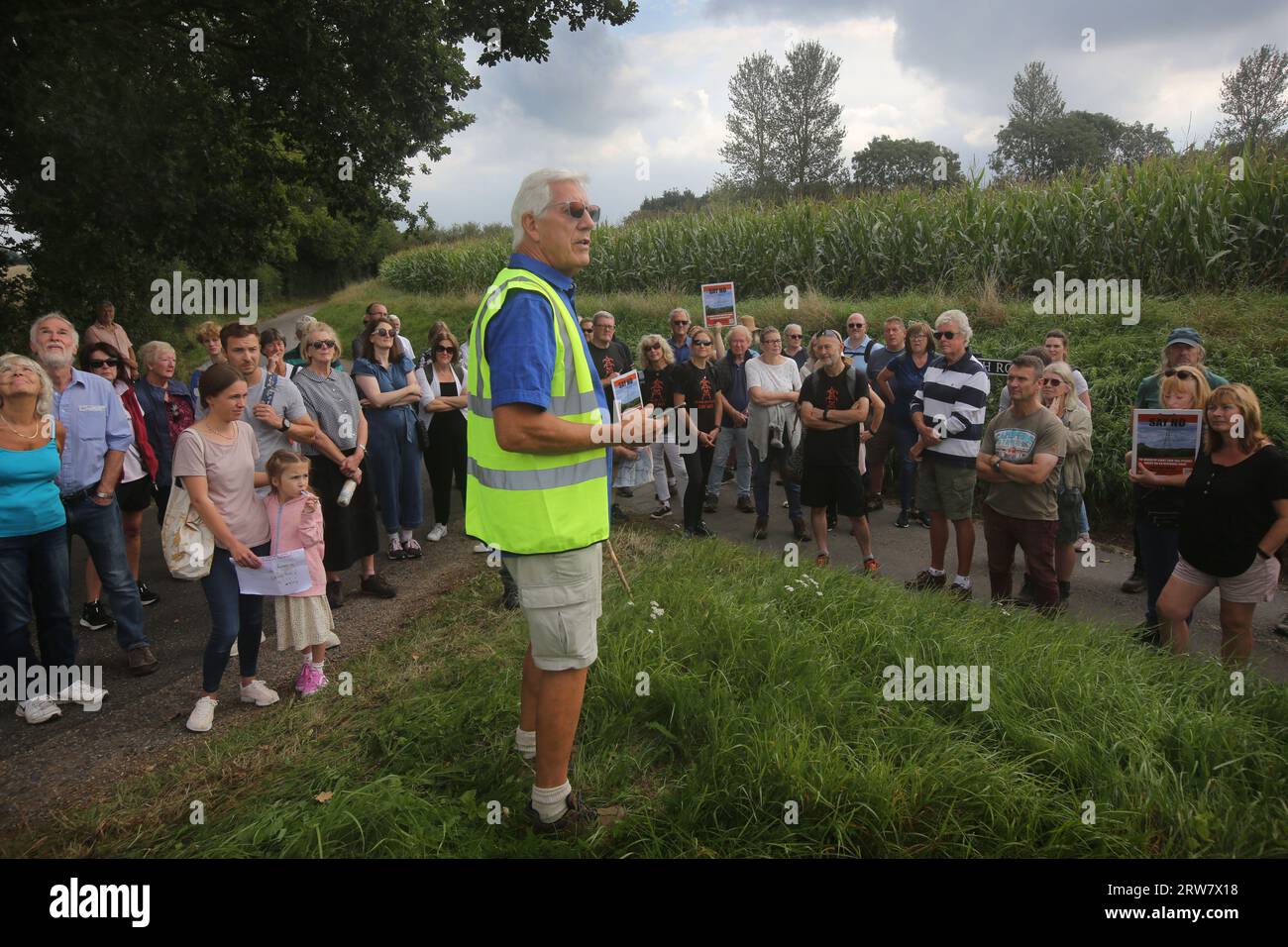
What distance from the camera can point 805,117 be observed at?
47.9m

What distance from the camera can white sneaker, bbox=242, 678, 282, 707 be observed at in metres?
4.50

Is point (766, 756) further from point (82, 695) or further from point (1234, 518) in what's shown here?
point (82, 695)

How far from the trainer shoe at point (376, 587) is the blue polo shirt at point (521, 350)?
4.05 m

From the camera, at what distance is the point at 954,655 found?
4504mm

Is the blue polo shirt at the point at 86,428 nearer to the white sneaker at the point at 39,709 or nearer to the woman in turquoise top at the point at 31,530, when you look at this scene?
the woman in turquoise top at the point at 31,530

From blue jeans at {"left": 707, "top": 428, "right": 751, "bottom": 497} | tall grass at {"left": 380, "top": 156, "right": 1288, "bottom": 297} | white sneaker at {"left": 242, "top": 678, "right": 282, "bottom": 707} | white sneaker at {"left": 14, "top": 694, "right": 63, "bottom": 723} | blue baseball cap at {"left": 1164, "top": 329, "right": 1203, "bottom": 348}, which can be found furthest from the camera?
tall grass at {"left": 380, "top": 156, "right": 1288, "bottom": 297}

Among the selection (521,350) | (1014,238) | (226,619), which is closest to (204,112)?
(226,619)

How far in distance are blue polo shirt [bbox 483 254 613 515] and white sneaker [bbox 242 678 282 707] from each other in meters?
2.92

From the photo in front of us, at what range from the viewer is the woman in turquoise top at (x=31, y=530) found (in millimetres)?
4297

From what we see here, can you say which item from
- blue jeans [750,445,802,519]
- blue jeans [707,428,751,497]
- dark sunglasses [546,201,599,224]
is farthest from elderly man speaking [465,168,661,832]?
blue jeans [707,428,751,497]

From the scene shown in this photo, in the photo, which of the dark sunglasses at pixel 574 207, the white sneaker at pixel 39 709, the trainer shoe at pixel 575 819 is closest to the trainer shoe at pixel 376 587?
the white sneaker at pixel 39 709

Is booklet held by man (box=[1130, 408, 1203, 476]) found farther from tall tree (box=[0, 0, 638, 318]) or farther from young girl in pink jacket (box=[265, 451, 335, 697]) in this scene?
tall tree (box=[0, 0, 638, 318])

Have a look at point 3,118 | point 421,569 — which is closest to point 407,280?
point 3,118
